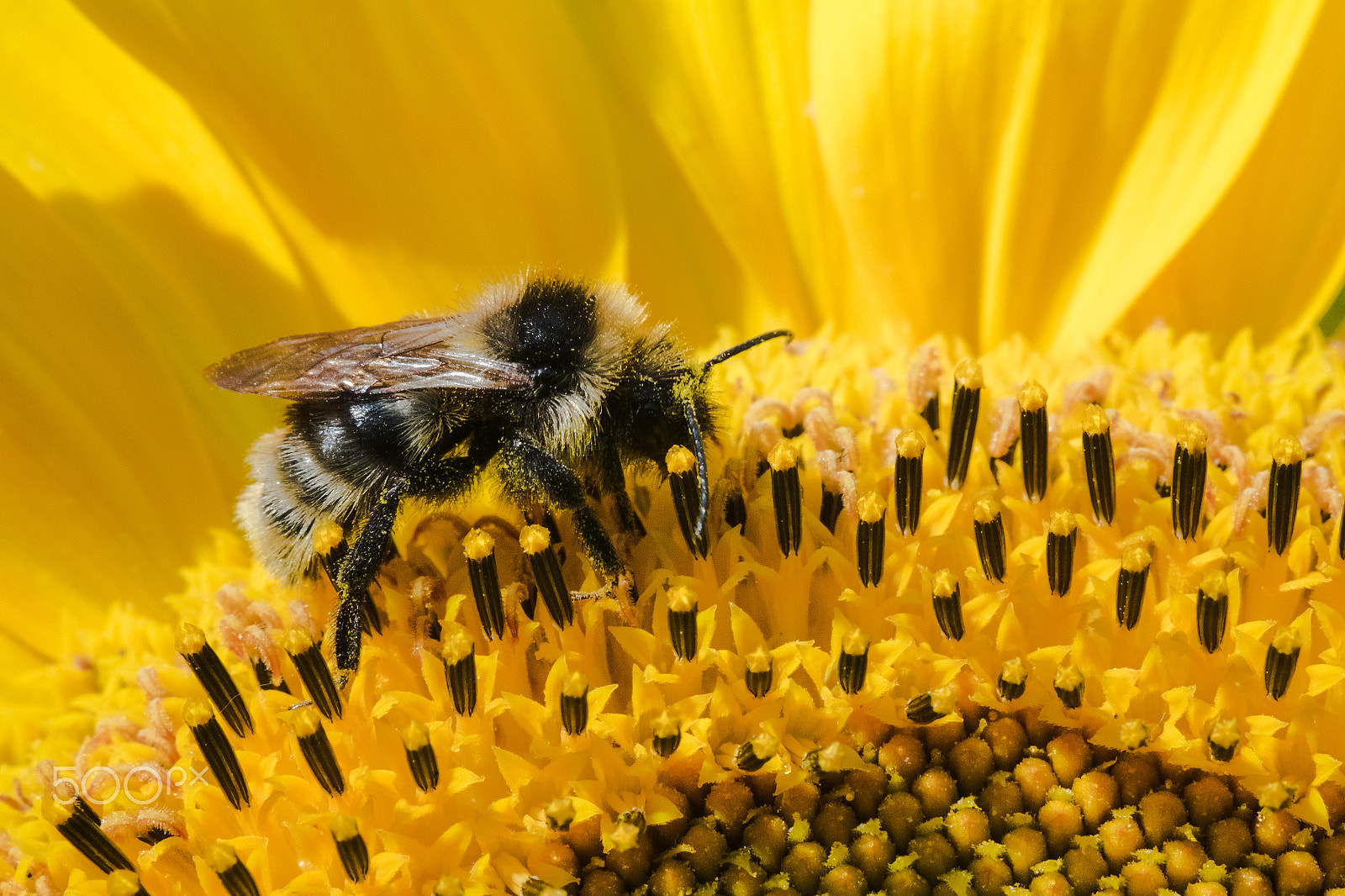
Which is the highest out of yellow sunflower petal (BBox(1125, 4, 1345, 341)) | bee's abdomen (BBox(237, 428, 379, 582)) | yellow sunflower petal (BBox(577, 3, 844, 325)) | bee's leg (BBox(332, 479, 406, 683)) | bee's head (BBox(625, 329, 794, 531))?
yellow sunflower petal (BBox(577, 3, 844, 325))

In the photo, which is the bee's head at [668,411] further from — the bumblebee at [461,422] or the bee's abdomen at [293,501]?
the bee's abdomen at [293,501]

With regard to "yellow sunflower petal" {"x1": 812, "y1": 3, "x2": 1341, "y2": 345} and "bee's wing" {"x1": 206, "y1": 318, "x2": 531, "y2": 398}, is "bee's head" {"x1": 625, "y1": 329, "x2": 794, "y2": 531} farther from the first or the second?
"yellow sunflower petal" {"x1": 812, "y1": 3, "x2": 1341, "y2": 345}

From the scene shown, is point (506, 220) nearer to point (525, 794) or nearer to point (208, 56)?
point (208, 56)

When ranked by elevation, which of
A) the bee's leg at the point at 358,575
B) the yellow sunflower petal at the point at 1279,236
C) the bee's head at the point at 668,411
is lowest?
the bee's leg at the point at 358,575

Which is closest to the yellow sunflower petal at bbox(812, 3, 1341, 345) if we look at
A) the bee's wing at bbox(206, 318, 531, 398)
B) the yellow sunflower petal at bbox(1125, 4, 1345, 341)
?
the yellow sunflower petal at bbox(1125, 4, 1345, 341)

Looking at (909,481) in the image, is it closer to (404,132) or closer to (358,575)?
(358,575)

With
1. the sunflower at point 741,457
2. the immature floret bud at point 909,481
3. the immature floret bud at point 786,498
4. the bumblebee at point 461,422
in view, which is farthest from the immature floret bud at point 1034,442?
the bumblebee at point 461,422
